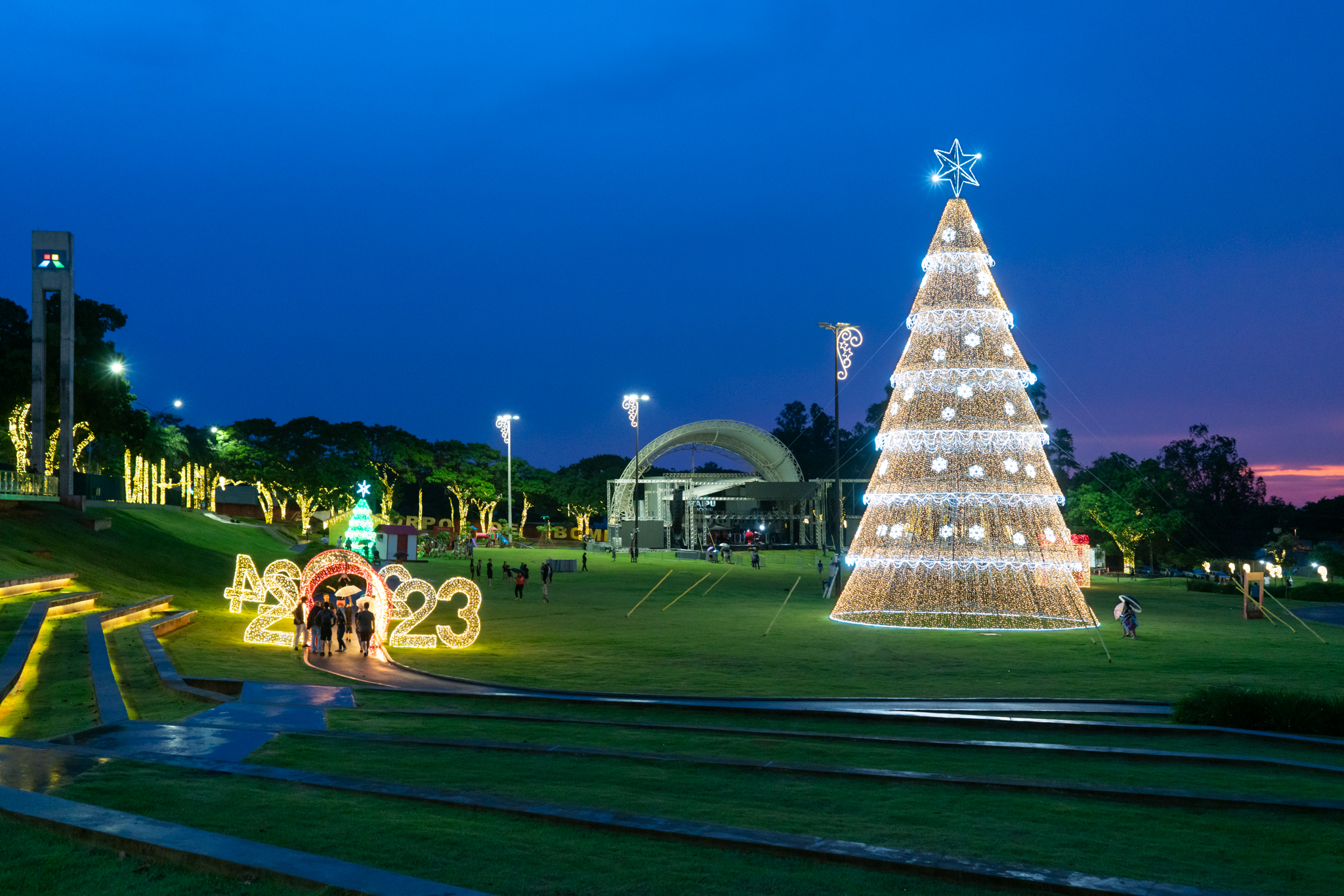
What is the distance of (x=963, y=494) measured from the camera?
1071 inches

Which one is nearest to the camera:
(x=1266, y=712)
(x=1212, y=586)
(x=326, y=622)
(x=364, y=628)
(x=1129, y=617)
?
(x=1266, y=712)

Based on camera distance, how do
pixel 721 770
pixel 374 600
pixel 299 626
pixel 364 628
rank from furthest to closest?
pixel 299 626
pixel 374 600
pixel 364 628
pixel 721 770

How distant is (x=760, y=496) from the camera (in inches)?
2746

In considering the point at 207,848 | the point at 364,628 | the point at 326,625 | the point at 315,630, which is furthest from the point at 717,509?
the point at 207,848

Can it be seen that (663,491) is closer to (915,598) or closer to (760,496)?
(760,496)

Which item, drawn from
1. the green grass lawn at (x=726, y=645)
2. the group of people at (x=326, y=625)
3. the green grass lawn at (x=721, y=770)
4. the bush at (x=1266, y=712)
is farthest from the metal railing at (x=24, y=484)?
the bush at (x=1266, y=712)

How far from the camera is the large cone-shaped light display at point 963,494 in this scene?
27000 millimetres

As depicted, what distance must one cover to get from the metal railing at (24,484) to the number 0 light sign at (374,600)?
1827 cm

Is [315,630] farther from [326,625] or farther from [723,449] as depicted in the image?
[723,449]

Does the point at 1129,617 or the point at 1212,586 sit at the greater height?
the point at 1129,617

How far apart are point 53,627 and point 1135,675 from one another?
66.8ft

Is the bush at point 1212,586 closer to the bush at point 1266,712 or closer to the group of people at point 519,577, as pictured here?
the group of people at point 519,577

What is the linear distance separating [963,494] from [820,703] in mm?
14235

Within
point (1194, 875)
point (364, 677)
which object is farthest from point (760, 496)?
point (1194, 875)
